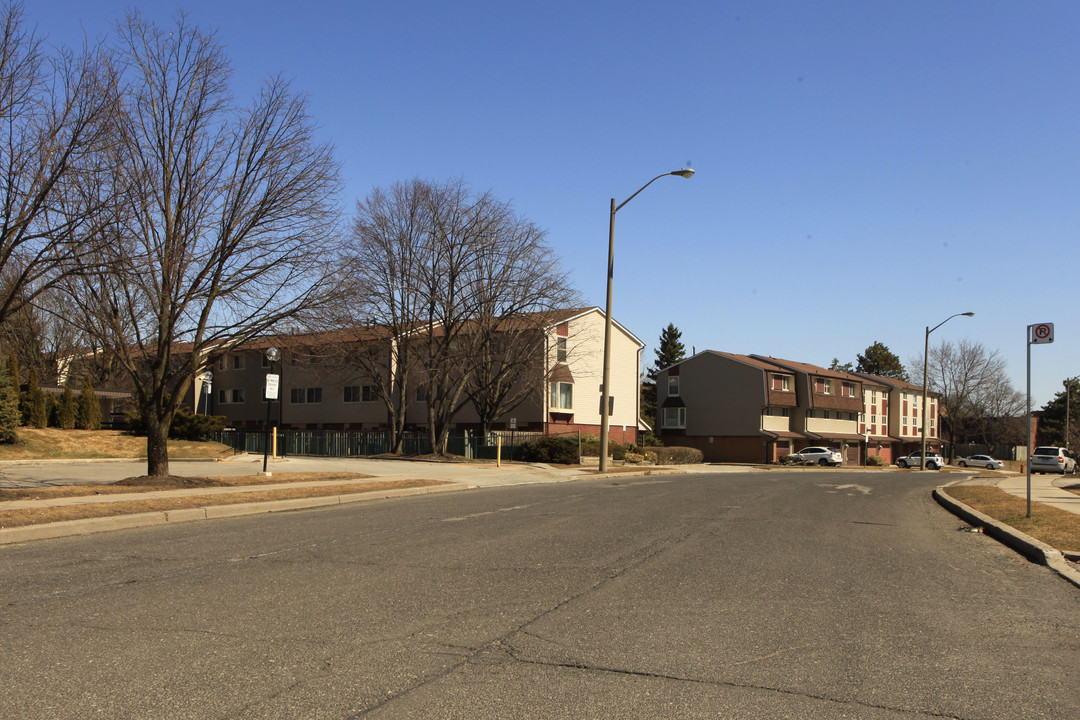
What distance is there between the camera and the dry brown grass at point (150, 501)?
40.2 ft

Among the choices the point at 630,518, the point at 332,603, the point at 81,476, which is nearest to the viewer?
the point at 332,603

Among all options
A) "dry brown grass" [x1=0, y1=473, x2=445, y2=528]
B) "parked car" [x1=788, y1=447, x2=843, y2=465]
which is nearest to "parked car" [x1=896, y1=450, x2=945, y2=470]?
"parked car" [x1=788, y1=447, x2=843, y2=465]

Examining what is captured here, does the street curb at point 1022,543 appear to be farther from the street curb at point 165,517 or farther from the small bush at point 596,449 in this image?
the small bush at point 596,449

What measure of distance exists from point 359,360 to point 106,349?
81.0 ft

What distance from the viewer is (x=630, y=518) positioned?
14.4m

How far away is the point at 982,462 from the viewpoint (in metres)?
70.4

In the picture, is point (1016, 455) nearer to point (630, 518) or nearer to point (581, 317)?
point (581, 317)

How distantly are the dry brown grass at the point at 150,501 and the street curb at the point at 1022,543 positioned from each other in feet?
40.2

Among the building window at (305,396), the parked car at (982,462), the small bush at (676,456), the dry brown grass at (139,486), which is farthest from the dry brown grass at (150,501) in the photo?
the parked car at (982,462)

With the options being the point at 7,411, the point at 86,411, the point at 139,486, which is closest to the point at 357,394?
the point at 86,411

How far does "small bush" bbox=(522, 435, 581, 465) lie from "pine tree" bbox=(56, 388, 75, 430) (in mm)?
20898

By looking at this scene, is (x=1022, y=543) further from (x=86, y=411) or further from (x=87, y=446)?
(x=86, y=411)

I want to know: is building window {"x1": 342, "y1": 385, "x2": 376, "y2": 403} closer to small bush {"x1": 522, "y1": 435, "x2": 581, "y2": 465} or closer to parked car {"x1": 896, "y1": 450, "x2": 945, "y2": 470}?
small bush {"x1": 522, "y1": 435, "x2": 581, "y2": 465}

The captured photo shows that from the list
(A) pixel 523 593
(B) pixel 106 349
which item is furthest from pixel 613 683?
(B) pixel 106 349
